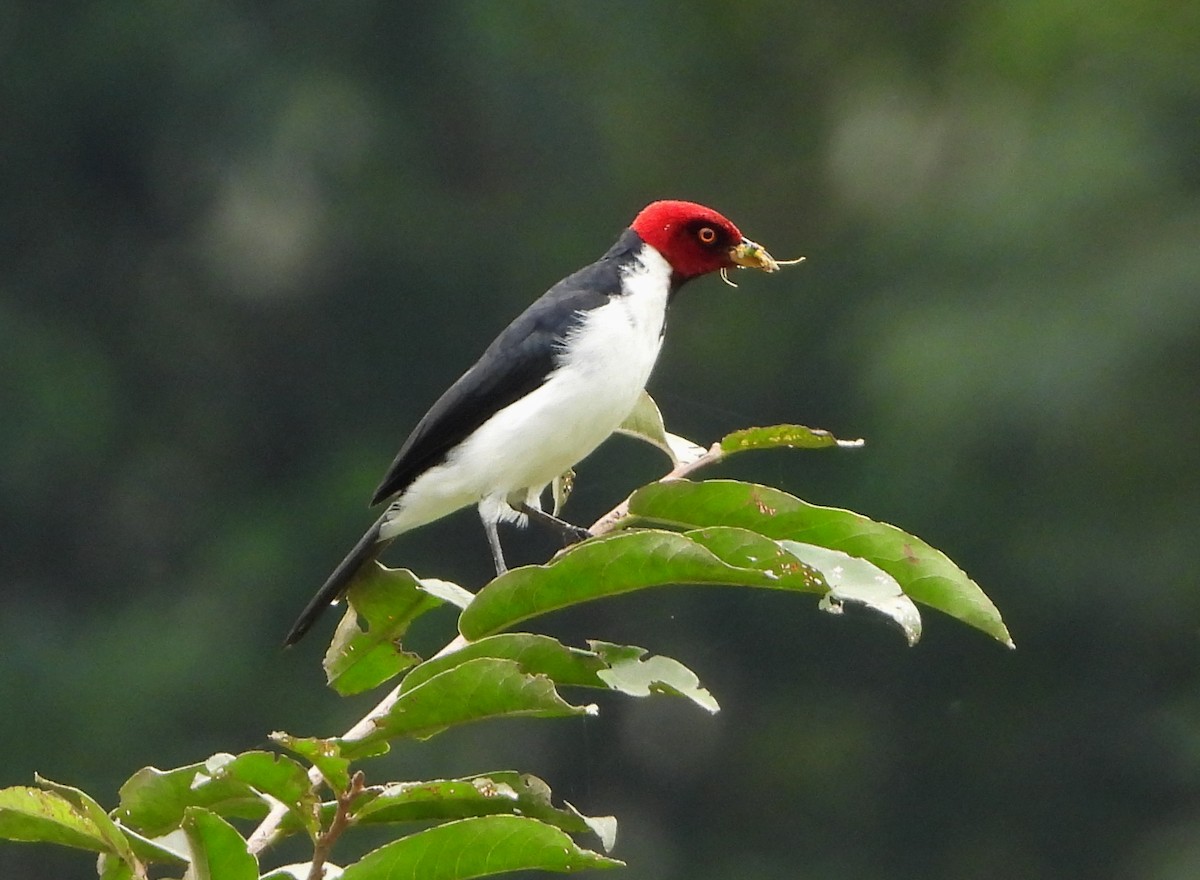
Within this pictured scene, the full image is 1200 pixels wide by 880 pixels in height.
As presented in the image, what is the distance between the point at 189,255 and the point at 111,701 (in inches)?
161

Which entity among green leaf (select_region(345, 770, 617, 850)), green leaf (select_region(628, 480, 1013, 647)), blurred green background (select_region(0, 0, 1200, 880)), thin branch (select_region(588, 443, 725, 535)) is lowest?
blurred green background (select_region(0, 0, 1200, 880))

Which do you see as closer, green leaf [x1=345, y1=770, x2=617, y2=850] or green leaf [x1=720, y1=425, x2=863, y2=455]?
green leaf [x1=345, y1=770, x2=617, y2=850]

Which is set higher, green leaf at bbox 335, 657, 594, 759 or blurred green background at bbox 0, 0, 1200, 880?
green leaf at bbox 335, 657, 594, 759

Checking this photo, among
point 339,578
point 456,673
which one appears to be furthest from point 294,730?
point 456,673

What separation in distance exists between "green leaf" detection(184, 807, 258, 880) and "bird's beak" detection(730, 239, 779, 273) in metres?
2.13

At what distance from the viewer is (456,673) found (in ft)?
5.83

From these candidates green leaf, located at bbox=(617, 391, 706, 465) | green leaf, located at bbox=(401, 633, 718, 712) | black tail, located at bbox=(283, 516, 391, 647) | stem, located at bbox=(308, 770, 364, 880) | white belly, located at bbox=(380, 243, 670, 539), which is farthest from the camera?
white belly, located at bbox=(380, 243, 670, 539)

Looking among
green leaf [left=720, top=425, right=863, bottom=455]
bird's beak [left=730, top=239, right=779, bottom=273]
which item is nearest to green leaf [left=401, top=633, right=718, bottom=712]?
green leaf [left=720, top=425, right=863, bottom=455]

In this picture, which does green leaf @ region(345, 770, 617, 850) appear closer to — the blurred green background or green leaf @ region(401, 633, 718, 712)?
green leaf @ region(401, 633, 718, 712)

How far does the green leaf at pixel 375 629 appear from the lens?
2.29 metres

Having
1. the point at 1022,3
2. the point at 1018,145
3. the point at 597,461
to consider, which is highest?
the point at 1022,3

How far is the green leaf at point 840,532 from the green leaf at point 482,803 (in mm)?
420

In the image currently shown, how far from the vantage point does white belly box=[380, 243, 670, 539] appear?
3309 mm

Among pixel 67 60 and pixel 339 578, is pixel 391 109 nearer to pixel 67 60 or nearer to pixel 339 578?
pixel 67 60
